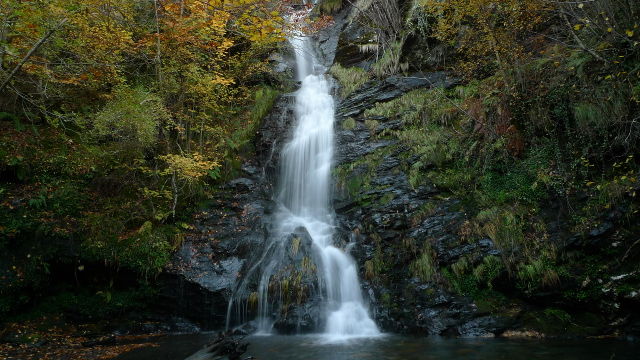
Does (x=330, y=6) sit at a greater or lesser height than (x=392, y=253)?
greater

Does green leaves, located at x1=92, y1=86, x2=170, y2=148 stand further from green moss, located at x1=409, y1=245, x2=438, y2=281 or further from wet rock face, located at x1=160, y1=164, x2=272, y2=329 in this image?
green moss, located at x1=409, y1=245, x2=438, y2=281

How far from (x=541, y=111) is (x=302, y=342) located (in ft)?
23.3

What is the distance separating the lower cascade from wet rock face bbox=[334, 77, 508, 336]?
0.36 m

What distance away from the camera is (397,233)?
8812 mm

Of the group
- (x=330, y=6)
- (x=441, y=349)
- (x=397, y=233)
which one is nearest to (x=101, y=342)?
(x=441, y=349)

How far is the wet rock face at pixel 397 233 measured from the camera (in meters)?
7.25

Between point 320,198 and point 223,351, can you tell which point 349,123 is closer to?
point 320,198

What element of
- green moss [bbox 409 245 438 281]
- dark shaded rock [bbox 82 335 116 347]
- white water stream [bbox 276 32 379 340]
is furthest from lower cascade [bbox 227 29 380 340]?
dark shaded rock [bbox 82 335 116 347]

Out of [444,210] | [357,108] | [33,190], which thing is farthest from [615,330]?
[33,190]

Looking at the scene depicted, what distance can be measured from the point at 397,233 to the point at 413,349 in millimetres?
3044

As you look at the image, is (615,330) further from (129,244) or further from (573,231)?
(129,244)

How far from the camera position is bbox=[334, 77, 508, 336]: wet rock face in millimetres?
7254

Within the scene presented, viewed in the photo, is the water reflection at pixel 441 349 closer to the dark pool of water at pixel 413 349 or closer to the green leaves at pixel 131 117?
the dark pool of water at pixel 413 349

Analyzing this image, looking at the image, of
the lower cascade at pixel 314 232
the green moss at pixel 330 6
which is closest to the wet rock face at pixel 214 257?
the lower cascade at pixel 314 232
